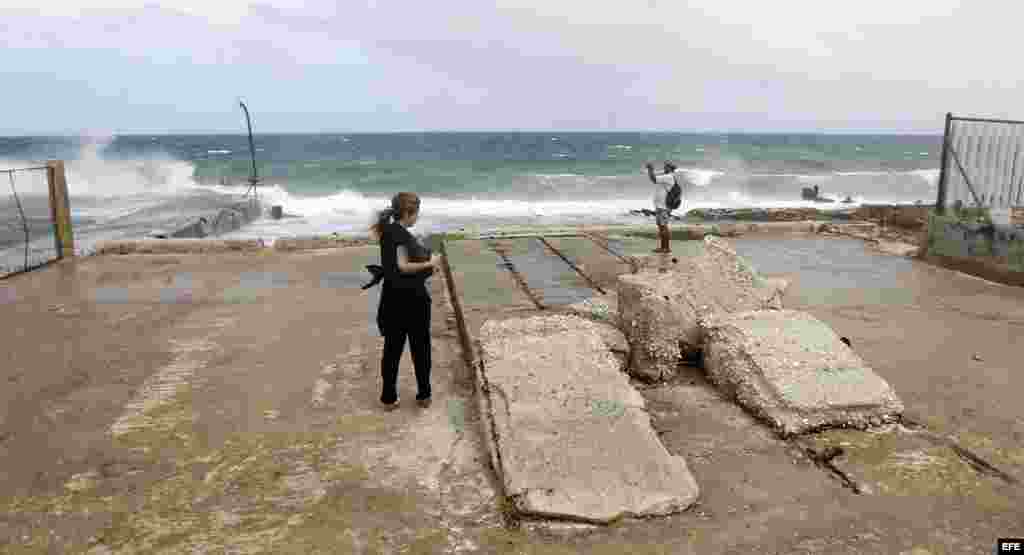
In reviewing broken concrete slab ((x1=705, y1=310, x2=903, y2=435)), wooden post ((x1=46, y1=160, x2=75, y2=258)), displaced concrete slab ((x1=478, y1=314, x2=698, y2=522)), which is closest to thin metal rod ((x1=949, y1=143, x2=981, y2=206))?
broken concrete slab ((x1=705, y1=310, x2=903, y2=435))

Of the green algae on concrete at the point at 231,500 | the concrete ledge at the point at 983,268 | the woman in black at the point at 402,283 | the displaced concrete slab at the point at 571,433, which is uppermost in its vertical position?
the woman in black at the point at 402,283

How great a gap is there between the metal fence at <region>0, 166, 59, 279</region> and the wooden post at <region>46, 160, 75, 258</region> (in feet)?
0.34

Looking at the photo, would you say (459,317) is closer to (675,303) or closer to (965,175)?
(675,303)

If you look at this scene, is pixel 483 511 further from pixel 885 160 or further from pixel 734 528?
pixel 885 160

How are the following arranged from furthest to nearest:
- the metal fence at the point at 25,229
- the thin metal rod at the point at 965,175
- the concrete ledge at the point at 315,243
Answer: the metal fence at the point at 25,229 → the concrete ledge at the point at 315,243 → the thin metal rod at the point at 965,175

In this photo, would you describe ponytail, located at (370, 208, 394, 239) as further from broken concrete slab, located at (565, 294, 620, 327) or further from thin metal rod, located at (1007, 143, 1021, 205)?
thin metal rod, located at (1007, 143, 1021, 205)

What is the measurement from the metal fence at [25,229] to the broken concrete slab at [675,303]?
8.47m

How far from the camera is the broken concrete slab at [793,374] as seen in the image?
175 inches

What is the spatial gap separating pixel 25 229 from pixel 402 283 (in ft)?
27.3

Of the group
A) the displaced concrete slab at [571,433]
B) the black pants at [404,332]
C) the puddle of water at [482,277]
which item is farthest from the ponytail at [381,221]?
the puddle of water at [482,277]

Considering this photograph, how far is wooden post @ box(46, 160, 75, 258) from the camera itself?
437 inches

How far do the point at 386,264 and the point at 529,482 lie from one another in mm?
1697

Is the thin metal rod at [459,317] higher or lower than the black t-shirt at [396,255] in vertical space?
lower

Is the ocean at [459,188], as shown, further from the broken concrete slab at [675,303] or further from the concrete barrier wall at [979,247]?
the broken concrete slab at [675,303]
